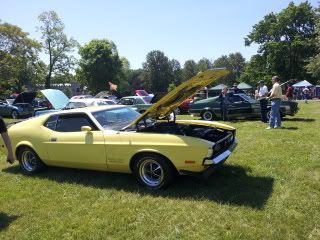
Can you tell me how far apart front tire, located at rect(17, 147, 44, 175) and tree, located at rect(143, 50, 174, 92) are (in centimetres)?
7308

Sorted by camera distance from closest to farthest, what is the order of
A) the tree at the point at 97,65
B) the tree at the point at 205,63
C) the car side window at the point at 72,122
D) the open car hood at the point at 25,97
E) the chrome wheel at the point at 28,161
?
the car side window at the point at 72,122 → the chrome wheel at the point at 28,161 → the open car hood at the point at 25,97 → the tree at the point at 97,65 → the tree at the point at 205,63

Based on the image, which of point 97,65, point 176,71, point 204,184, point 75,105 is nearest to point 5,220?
point 204,184

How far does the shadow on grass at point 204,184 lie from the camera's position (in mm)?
5355

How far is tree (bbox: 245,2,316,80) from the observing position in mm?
54531

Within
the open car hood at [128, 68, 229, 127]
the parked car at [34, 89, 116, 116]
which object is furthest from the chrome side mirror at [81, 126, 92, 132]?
the parked car at [34, 89, 116, 116]

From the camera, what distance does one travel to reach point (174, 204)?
5.23 m

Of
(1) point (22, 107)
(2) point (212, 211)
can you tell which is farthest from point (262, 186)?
(1) point (22, 107)

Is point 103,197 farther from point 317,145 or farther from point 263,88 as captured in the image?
point 263,88

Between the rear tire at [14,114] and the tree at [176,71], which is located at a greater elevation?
the tree at [176,71]

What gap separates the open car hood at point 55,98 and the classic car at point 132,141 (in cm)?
678

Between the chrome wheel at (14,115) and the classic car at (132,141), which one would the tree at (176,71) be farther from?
the classic car at (132,141)

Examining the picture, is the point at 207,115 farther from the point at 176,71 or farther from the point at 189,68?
the point at 189,68

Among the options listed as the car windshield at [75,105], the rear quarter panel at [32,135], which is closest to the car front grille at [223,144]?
the rear quarter panel at [32,135]

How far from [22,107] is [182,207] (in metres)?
20.0
